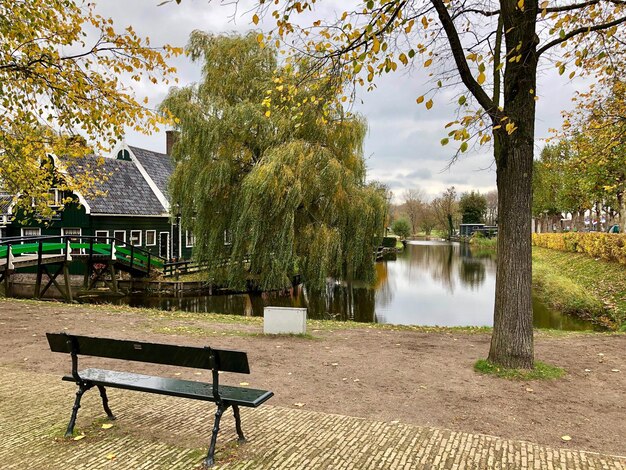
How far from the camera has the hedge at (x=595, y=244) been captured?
18.8 meters

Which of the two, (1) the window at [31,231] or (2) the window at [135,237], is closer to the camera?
(1) the window at [31,231]

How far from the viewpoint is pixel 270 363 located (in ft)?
20.6

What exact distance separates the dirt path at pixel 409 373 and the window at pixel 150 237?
1746 cm

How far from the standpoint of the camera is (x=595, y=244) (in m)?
22.5

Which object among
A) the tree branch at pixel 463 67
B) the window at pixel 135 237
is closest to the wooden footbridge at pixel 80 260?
the window at pixel 135 237

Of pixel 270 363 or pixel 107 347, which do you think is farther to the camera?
pixel 270 363

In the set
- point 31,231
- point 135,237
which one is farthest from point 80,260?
point 31,231

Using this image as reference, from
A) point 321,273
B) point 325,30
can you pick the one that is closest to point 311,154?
point 321,273

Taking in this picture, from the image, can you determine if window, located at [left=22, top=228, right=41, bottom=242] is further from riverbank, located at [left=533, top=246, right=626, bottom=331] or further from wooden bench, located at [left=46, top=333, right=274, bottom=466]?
wooden bench, located at [left=46, top=333, right=274, bottom=466]

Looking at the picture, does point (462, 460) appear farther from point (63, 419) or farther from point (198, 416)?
point (63, 419)

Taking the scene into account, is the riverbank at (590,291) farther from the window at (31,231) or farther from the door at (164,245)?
the window at (31,231)

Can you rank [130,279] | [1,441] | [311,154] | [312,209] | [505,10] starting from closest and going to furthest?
[1,441]
[505,10]
[311,154]
[312,209]
[130,279]

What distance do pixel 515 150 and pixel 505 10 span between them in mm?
1598

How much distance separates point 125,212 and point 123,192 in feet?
4.88
